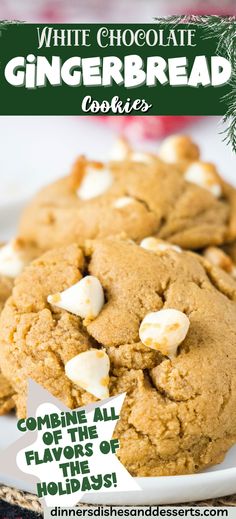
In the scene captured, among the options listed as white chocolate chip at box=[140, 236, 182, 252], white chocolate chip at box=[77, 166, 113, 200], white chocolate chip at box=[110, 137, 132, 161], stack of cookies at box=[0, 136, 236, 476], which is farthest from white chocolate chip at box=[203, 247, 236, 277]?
white chocolate chip at box=[110, 137, 132, 161]

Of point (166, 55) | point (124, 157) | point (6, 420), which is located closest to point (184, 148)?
point (124, 157)

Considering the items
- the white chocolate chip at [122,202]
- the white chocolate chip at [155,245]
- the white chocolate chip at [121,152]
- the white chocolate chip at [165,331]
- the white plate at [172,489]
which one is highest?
the white chocolate chip at [121,152]

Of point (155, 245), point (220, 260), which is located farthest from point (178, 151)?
point (155, 245)

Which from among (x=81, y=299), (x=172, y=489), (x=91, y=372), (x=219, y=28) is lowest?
(x=172, y=489)

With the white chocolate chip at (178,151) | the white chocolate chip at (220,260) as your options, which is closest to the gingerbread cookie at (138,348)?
the white chocolate chip at (220,260)

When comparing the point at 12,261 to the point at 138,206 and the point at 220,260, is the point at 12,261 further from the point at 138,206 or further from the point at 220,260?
the point at 220,260

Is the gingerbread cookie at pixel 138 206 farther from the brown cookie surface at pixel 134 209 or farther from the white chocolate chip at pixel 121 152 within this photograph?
the white chocolate chip at pixel 121 152

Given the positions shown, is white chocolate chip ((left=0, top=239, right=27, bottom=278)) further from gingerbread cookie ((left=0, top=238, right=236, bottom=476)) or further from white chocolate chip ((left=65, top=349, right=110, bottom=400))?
white chocolate chip ((left=65, top=349, right=110, bottom=400))
